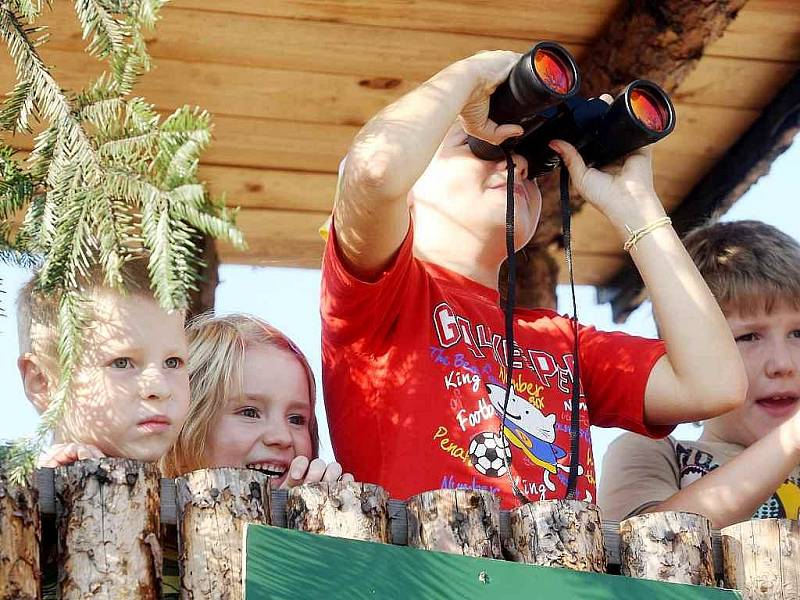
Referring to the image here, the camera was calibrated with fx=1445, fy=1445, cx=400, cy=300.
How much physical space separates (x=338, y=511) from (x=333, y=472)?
0.38 m

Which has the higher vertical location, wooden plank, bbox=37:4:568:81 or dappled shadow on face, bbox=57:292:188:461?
wooden plank, bbox=37:4:568:81

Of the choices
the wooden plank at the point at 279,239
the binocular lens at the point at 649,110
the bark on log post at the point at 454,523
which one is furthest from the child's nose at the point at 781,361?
the wooden plank at the point at 279,239

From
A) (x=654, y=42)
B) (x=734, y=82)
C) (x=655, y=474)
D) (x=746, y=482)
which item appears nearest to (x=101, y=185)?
(x=746, y=482)

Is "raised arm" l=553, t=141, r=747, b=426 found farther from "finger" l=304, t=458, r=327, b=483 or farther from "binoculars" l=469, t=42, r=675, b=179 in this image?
"finger" l=304, t=458, r=327, b=483

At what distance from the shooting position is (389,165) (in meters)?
2.09

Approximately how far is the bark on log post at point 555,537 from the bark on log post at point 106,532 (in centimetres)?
47

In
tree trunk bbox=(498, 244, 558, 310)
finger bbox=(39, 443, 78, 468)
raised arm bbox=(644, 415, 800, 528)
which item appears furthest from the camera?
tree trunk bbox=(498, 244, 558, 310)

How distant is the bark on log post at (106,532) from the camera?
163cm

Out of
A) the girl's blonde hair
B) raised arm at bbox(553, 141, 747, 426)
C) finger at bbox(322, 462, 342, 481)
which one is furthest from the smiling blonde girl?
raised arm at bbox(553, 141, 747, 426)

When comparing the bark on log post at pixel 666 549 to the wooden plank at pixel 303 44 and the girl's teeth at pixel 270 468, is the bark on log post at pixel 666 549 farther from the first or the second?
A: the wooden plank at pixel 303 44

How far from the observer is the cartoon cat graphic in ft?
7.37

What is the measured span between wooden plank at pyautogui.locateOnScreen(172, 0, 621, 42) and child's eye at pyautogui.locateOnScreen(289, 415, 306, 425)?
106 cm

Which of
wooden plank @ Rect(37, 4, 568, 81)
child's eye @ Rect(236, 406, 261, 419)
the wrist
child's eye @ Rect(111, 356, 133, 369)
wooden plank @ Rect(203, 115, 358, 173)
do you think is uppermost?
wooden plank @ Rect(37, 4, 568, 81)

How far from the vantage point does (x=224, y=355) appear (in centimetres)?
250
